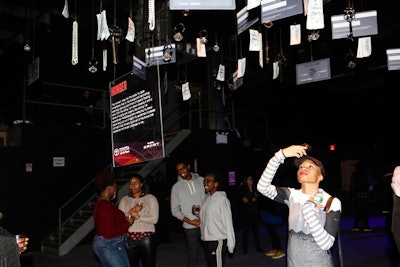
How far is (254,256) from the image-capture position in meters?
8.43

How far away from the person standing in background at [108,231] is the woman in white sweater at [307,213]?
1.57 meters

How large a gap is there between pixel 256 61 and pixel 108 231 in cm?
1206

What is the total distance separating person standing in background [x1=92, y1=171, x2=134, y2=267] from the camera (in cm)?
386

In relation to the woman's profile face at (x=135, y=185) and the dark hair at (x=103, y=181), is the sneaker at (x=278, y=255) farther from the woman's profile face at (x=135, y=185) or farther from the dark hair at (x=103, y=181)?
the dark hair at (x=103, y=181)

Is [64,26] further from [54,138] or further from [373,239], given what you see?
[373,239]

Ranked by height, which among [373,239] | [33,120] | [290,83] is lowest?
[373,239]

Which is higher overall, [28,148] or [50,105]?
[50,105]

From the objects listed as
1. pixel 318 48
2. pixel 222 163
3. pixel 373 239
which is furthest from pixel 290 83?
pixel 373 239

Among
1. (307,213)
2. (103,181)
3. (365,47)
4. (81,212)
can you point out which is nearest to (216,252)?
(103,181)

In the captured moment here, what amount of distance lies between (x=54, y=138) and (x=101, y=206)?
7653 millimetres

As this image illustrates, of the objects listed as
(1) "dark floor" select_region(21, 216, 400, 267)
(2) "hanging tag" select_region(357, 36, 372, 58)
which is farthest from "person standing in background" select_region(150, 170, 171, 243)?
(2) "hanging tag" select_region(357, 36, 372, 58)

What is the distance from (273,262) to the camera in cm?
776

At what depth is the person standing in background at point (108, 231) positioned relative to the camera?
3861 mm

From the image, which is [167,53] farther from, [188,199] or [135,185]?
[135,185]
